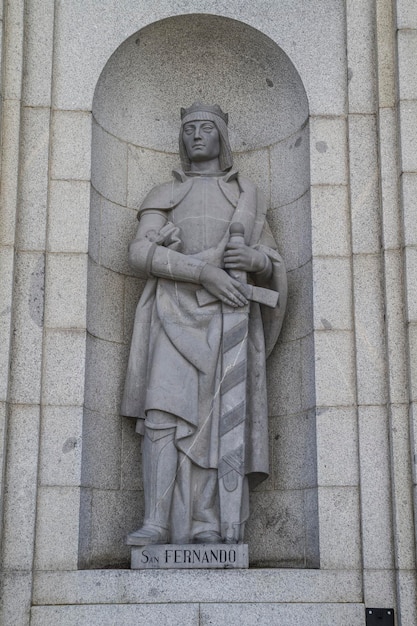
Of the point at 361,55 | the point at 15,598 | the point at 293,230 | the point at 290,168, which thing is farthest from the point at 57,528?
the point at 361,55

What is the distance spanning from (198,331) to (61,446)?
1.48m

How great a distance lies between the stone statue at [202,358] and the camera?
905 centimetres

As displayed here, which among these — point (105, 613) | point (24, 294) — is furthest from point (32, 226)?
point (105, 613)

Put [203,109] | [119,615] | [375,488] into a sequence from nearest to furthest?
[119,615], [375,488], [203,109]

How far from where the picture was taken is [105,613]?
8.34 meters

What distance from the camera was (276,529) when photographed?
9555mm

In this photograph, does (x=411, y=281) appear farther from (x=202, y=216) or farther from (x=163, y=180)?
(x=163, y=180)

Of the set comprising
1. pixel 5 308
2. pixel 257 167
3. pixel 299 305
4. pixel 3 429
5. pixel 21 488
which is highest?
pixel 257 167

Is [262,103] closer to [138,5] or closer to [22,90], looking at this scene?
[138,5]

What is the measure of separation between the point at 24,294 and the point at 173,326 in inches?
49.2

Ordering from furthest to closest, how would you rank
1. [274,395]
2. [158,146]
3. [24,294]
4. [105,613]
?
[158,146], [274,395], [24,294], [105,613]

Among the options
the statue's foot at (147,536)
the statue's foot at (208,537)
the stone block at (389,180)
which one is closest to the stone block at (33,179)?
the statue's foot at (147,536)

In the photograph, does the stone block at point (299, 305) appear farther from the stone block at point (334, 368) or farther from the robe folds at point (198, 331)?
the stone block at point (334, 368)

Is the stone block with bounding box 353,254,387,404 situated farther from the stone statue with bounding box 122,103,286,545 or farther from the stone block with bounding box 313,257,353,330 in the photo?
the stone statue with bounding box 122,103,286,545
